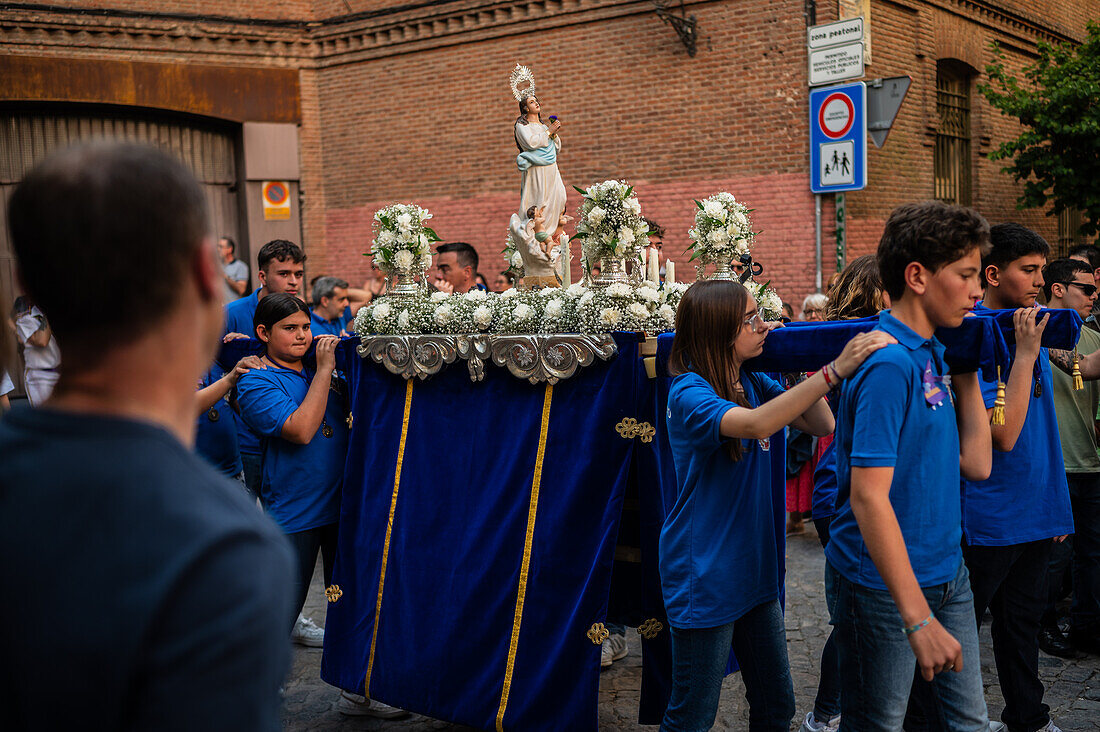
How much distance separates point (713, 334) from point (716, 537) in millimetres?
663

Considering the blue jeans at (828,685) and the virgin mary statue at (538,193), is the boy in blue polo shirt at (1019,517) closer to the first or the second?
the blue jeans at (828,685)

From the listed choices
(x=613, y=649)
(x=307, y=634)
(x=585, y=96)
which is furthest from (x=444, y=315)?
(x=585, y=96)

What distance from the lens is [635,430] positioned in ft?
12.1

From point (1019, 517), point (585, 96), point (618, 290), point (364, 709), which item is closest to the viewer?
point (1019, 517)

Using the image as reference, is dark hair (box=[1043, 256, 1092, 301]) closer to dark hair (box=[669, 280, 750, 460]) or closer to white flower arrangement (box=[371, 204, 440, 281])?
dark hair (box=[669, 280, 750, 460])

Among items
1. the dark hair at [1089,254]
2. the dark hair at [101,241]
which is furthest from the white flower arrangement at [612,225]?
the dark hair at [1089,254]

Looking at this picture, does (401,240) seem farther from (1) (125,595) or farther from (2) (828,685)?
(1) (125,595)

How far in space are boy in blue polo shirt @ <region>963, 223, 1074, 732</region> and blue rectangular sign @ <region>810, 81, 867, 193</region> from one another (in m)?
6.22

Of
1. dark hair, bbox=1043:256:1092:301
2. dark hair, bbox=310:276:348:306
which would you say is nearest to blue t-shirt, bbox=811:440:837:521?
dark hair, bbox=1043:256:1092:301

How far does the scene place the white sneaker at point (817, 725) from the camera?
152 inches

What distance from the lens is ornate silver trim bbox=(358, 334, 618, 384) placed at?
3.77 meters

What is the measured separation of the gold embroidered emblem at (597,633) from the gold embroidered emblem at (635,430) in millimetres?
737

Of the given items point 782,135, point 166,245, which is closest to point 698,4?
point 782,135

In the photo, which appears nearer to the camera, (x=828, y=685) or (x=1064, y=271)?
(x=828, y=685)
